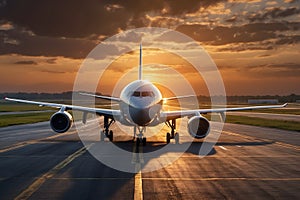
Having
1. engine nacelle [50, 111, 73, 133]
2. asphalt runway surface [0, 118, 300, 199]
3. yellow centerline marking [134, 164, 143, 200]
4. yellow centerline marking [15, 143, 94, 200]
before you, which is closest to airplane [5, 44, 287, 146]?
engine nacelle [50, 111, 73, 133]

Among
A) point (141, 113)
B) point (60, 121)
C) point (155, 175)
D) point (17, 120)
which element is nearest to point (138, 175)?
point (155, 175)

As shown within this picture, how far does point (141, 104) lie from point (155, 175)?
8.46 metres

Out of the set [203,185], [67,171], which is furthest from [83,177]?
[203,185]

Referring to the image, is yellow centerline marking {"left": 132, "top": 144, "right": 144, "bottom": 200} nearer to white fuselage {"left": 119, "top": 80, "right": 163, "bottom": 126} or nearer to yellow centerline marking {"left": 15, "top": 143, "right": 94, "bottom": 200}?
white fuselage {"left": 119, "top": 80, "right": 163, "bottom": 126}

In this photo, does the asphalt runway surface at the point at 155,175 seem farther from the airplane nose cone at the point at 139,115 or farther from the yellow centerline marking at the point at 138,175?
the airplane nose cone at the point at 139,115

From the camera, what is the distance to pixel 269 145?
2622 cm

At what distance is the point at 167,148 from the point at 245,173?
9060mm

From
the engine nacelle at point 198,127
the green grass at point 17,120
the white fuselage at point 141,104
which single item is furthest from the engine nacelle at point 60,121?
the green grass at point 17,120

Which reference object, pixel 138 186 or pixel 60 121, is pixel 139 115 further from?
pixel 138 186

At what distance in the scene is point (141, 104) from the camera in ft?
75.6

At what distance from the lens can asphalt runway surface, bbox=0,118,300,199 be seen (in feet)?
39.1

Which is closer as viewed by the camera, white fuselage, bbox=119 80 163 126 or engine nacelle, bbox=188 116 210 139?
white fuselage, bbox=119 80 163 126

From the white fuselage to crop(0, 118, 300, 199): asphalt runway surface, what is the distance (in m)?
2.03

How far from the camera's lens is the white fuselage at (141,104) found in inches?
908
